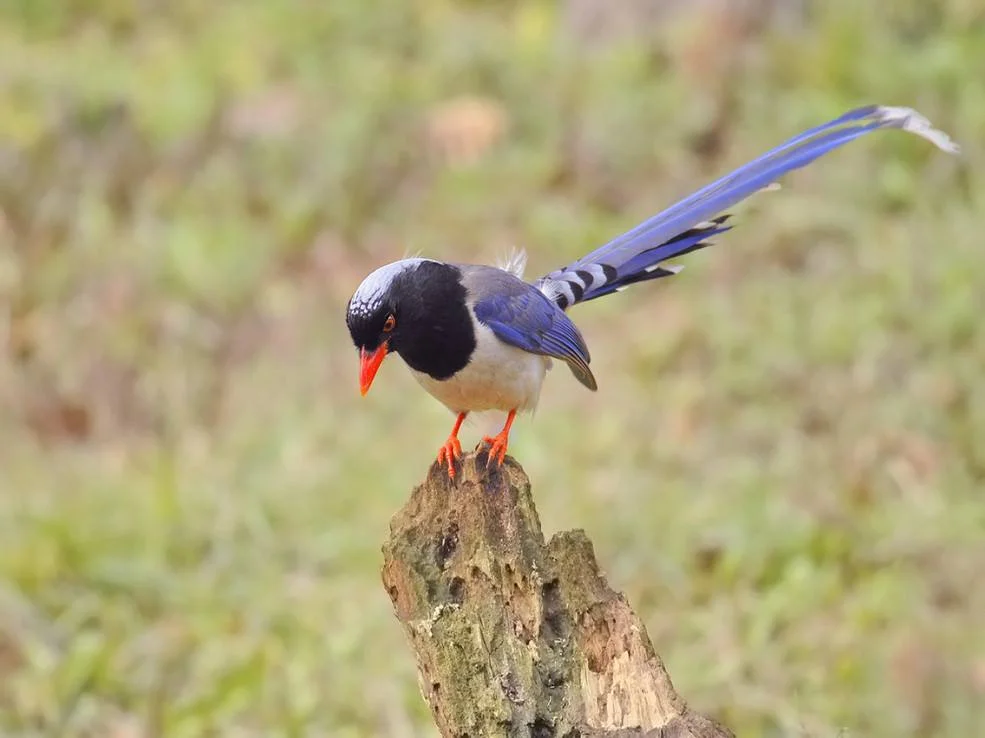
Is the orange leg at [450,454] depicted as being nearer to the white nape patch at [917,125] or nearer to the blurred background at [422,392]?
the white nape patch at [917,125]

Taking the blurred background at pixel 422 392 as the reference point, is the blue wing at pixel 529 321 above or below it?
below

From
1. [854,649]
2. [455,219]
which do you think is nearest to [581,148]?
[455,219]

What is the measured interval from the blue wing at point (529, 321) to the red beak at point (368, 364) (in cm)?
33

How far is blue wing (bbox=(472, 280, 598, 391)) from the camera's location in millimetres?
3791

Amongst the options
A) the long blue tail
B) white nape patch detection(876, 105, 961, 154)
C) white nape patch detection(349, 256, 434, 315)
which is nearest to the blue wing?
the long blue tail

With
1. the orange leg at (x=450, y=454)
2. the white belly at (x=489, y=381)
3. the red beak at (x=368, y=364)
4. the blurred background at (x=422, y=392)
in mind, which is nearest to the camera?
the orange leg at (x=450, y=454)

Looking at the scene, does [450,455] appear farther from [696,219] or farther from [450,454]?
[696,219]

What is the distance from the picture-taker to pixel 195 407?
6.88m

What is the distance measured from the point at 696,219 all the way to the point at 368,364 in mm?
1060

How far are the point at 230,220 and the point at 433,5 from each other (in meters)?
2.95

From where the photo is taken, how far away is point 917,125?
11.9 ft

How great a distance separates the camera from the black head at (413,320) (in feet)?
11.5

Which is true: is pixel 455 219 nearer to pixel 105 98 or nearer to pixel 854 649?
pixel 105 98

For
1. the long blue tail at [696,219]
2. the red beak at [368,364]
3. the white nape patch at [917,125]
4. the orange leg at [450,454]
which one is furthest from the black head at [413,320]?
the white nape patch at [917,125]
